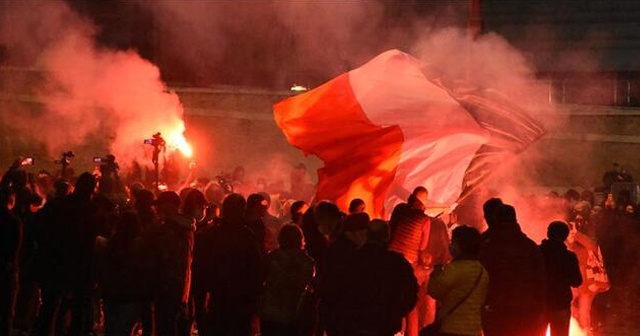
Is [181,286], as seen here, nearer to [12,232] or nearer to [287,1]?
[12,232]

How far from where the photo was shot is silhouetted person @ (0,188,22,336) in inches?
310

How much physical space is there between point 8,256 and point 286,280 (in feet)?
7.48

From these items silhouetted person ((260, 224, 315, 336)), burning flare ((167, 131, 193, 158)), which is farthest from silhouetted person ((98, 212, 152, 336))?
burning flare ((167, 131, 193, 158))

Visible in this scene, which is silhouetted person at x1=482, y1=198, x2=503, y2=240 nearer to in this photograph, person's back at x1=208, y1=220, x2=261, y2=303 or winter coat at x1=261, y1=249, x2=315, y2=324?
winter coat at x1=261, y1=249, x2=315, y2=324

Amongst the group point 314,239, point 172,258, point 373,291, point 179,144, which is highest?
point 179,144

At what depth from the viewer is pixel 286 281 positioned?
7.46 m

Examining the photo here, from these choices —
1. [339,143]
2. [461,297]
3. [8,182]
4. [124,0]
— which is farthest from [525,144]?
[124,0]

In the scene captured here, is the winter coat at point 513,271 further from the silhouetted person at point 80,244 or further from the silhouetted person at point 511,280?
the silhouetted person at point 80,244

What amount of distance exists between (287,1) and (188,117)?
3.47 m

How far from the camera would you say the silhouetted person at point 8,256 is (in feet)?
25.8

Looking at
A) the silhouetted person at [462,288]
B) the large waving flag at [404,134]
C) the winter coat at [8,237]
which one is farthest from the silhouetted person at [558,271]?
the winter coat at [8,237]

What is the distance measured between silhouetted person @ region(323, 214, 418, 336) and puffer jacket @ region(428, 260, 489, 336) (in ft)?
1.28

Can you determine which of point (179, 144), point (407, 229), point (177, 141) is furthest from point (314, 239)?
point (177, 141)

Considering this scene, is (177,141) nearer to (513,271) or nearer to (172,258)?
(172,258)
